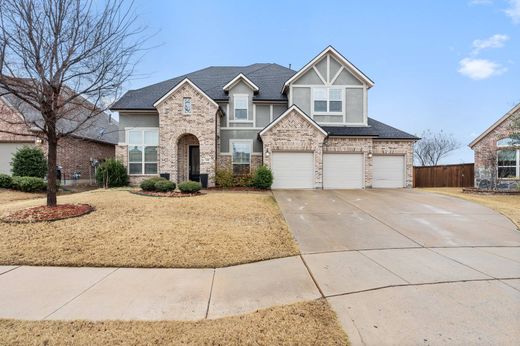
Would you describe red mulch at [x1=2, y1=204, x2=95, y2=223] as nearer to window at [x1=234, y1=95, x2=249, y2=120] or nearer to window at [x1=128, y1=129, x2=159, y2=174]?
window at [x1=128, y1=129, x2=159, y2=174]

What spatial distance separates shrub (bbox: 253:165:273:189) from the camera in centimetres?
1472

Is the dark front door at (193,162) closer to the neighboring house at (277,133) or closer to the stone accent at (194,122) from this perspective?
the neighboring house at (277,133)

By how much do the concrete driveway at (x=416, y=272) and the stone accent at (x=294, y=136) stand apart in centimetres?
683

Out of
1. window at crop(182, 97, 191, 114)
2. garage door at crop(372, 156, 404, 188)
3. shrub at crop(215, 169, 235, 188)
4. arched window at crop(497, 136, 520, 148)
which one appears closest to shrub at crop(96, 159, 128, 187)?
window at crop(182, 97, 191, 114)

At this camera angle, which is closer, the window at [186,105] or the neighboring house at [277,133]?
the neighboring house at [277,133]

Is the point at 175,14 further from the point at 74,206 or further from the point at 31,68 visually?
the point at 74,206

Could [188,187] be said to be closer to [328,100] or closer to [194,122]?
[194,122]

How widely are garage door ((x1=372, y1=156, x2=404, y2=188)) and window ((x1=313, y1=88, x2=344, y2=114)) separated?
419cm

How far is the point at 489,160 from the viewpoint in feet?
59.6

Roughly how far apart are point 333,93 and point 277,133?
5.28m

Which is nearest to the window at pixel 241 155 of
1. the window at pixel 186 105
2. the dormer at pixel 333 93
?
the window at pixel 186 105

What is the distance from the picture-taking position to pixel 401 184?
56.4 ft

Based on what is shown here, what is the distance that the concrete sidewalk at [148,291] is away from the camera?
10.8 ft

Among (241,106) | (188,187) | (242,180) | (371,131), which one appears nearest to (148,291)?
(188,187)
